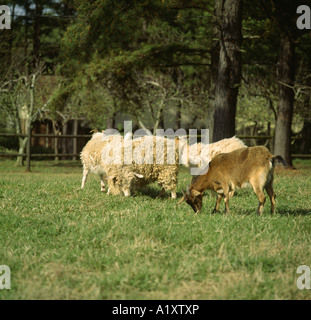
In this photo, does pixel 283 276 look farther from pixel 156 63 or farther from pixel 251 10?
pixel 251 10

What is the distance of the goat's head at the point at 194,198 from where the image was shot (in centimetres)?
766

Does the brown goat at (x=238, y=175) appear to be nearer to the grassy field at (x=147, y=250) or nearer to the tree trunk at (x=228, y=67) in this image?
the grassy field at (x=147, y=250)

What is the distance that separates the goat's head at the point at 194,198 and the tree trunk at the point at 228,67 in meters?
5.58

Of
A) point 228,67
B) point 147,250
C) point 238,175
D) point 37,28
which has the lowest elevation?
point 147,250

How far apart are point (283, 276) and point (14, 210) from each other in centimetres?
449

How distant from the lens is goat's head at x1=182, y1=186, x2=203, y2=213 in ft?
25.1

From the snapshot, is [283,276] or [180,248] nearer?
[283,276]

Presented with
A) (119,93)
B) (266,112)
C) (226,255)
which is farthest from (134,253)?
(266,112)

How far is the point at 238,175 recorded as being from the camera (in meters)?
7.53

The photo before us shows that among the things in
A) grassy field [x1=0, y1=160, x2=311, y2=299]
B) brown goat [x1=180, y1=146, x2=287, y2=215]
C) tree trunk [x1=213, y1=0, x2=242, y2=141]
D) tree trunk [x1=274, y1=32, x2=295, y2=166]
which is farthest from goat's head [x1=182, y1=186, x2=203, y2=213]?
tree trunk [x1=274, y1=32, x2=295, y2=166]

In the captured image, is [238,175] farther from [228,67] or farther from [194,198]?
[228,67]

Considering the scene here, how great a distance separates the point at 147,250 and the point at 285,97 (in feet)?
46.8

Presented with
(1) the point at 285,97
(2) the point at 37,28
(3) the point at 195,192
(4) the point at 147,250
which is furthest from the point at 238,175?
(2) the point at 37,28

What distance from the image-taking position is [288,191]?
35.0ft
